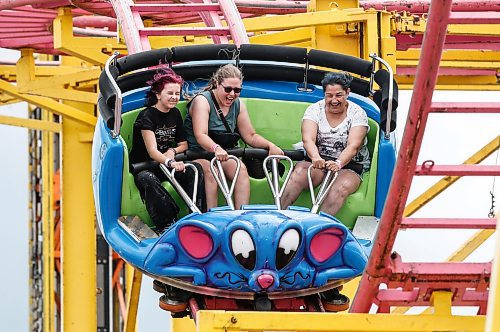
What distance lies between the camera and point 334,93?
7062mm

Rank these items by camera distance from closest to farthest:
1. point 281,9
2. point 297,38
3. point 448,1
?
1. point 448,1
2. point 297,38
3. point 281,9

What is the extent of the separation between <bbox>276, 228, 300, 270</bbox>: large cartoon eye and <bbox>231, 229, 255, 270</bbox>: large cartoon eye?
98mm

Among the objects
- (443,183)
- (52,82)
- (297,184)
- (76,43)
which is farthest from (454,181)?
(297,184)

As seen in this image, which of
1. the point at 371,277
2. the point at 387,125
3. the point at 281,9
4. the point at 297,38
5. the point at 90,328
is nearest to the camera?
the point at 371,277

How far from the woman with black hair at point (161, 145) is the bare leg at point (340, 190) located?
51 cm

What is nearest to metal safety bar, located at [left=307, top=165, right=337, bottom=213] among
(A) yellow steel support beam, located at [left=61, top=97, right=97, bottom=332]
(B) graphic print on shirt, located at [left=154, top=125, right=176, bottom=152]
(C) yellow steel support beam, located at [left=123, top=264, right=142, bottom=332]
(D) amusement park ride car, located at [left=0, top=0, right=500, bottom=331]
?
(D) amusement park ride car, located at [left=0, top=0, right=500, bottom=331]

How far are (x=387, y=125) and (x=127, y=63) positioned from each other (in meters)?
1.19

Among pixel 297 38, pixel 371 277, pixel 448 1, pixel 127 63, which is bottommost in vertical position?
pixel 371 277

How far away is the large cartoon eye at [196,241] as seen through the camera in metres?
6.26

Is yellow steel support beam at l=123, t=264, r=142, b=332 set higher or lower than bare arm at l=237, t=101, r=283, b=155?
higher

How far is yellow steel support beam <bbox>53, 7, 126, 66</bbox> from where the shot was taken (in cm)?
1049

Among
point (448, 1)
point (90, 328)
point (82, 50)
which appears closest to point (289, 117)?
point (448, 1)

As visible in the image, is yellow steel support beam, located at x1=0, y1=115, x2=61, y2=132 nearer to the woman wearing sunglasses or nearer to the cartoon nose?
the woman wearing sunglasses

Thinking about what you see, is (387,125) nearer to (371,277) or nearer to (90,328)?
(371,277)
